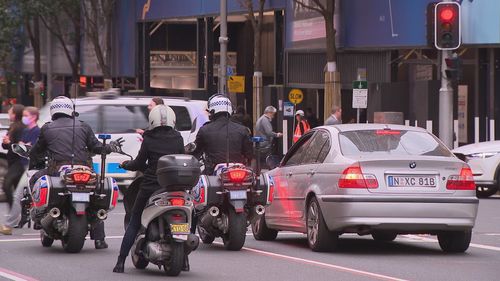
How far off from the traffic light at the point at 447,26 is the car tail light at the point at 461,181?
12842 mm

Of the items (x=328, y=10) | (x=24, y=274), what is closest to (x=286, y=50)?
(x=328, y=10)

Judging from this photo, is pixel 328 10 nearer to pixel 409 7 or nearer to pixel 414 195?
pixel 409 7

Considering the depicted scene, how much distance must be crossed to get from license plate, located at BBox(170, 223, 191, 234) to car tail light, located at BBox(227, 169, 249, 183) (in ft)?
8.41

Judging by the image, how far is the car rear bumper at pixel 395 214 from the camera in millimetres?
14164

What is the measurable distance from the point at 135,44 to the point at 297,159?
40.9 metres

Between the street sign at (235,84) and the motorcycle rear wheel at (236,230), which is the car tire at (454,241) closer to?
the motorcycle rear wheel at (236,230)

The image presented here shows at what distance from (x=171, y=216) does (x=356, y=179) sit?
2822mm

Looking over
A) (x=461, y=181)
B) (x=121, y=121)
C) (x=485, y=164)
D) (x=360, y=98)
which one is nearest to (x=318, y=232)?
(x=461, y=181)

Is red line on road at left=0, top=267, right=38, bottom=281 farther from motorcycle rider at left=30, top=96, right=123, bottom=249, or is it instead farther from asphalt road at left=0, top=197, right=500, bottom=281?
motorcycle rider at left=30, top=96, right=123, bottom=249

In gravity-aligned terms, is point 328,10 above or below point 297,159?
above

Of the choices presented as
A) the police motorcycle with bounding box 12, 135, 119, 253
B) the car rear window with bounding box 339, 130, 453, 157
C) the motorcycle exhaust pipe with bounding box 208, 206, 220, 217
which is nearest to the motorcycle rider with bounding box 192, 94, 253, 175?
the motorcycle exhaust pipe with bounding box 208, 206, 220, 217

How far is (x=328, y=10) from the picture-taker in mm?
37625

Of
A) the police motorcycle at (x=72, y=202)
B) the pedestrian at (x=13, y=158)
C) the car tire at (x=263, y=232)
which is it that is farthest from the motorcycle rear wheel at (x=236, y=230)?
the pedestrian at (x=13, y=158)

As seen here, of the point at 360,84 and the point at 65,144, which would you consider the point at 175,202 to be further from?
the point at 360,84
